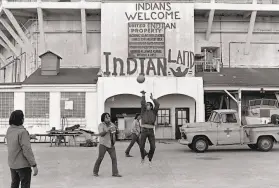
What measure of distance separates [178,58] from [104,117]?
15370 mm

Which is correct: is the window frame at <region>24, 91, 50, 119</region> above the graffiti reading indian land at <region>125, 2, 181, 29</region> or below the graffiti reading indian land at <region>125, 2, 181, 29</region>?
below

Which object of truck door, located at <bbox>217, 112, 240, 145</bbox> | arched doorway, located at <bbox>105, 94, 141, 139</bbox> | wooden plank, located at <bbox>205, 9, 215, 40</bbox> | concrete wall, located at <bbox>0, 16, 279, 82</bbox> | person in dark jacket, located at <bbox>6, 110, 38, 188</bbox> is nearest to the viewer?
person in dark jacket, located at <bbox>6, 110, 38, 188</bbox>

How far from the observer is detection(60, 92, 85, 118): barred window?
80.8ft

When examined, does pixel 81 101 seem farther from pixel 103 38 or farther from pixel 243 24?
pixel 243 24

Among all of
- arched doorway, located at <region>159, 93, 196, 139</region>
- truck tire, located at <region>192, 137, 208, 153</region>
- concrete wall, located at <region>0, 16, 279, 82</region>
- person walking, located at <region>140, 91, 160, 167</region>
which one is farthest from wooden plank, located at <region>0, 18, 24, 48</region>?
person walking, located at <region>140, 91, 160, 167</region>

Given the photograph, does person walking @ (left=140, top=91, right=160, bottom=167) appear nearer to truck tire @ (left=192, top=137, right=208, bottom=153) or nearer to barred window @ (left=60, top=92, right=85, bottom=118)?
truck tire @ (left=192, top=137, right=208, bottom=153)

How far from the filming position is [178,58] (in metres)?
26.0

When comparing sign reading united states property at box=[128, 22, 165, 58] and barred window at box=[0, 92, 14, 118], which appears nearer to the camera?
barred window at box=[0, 92, 14, 118]

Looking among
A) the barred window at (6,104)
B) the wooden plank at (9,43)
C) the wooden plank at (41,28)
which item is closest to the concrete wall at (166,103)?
the barred window at (6,104)

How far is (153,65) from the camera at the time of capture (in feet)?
85.0

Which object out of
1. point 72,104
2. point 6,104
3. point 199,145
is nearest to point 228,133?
point 199,145

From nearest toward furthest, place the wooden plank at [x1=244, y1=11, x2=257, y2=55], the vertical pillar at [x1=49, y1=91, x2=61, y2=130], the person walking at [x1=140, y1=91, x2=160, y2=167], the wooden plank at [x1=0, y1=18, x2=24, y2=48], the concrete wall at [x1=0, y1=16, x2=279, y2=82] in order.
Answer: the person walking at [x1=140, y1=91, x2=160, y2=167]
the vertical pillar at [x1=49, y1=91, x2=61, y2=130]
the wooden plank at [x1=244, y1=11, x2=257, y2=55]
the wooden plank at [x1=0, y1=18, x2=24, y2=48]
the concrete wall at [x1=0, y1=16, x2=279, y2=82]

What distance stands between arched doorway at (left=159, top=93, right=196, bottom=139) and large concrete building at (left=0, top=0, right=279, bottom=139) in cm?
6

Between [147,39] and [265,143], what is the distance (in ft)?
35.8
